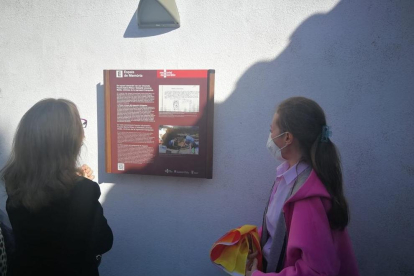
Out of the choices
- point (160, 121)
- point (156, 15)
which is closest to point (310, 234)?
point (160, 121)

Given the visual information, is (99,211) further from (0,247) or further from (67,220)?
(0,247)

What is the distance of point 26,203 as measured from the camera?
59.9 inches

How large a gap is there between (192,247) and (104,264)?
974 mm

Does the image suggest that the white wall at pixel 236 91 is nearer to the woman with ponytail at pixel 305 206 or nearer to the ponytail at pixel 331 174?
the woman with ponytail at pixel 305 206

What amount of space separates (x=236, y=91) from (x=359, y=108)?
3.51ft

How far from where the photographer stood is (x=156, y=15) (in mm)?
2479

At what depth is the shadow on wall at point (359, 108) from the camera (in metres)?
2.25

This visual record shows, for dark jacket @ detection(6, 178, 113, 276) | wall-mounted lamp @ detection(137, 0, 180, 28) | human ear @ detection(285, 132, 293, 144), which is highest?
wall-mounted lamp @ detection(137, 0, 180, 28)

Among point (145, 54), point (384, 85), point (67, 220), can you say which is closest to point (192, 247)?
point (67, 220)

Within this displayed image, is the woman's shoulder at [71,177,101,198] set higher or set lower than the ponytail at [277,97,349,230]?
lower

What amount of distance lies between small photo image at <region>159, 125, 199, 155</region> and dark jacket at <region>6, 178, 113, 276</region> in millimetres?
969

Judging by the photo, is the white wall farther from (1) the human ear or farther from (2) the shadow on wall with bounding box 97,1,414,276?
(1) the human ear

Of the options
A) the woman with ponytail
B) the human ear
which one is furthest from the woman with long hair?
the human ear

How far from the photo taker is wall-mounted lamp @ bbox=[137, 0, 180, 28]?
2.40 m
